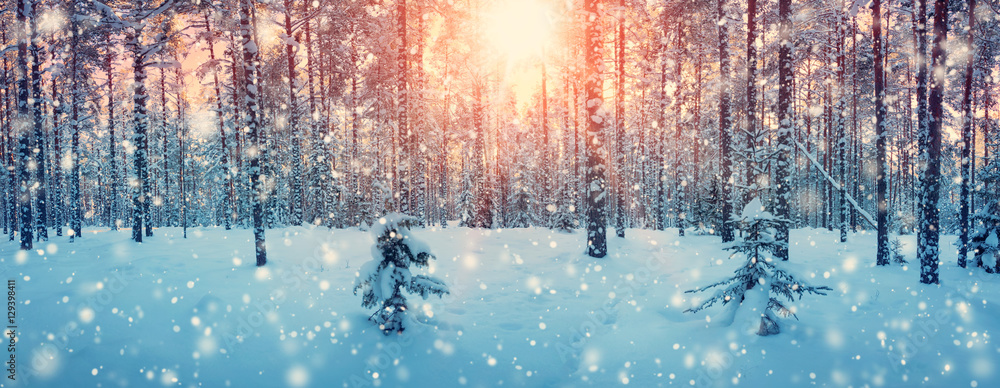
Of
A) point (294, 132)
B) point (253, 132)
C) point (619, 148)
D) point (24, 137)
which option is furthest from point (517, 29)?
point (24, 137)

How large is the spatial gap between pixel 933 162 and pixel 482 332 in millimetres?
10152

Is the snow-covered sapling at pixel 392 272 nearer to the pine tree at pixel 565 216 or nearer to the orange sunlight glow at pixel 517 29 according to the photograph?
the orange sunlight glow at pixel 517 29

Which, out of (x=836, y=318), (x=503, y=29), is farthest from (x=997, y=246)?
(x=503, y=29)

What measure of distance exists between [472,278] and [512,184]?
70.6 feet

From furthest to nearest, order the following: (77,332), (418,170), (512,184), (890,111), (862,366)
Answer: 1. (512,184)
2. (890,111)
3. (418,170)
4. (77,332)
5. (862,366)

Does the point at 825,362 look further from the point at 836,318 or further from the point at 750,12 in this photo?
the point at 750,12

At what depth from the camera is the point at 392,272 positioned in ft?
19.0

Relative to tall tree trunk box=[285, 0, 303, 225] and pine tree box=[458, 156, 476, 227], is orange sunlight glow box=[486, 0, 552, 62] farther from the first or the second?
pine tree box=[458, 156, 476, 227]

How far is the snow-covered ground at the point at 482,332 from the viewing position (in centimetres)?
502

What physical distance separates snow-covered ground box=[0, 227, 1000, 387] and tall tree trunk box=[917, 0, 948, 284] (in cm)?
62

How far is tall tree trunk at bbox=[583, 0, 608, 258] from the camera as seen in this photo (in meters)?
10.9

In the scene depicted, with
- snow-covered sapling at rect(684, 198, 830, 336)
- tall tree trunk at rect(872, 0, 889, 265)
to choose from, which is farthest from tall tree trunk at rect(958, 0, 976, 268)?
snow-covered sapling at rect(684, 198, 830, 336)

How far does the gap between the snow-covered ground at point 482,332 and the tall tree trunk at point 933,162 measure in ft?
2.04

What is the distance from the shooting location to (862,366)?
4.90 metres
